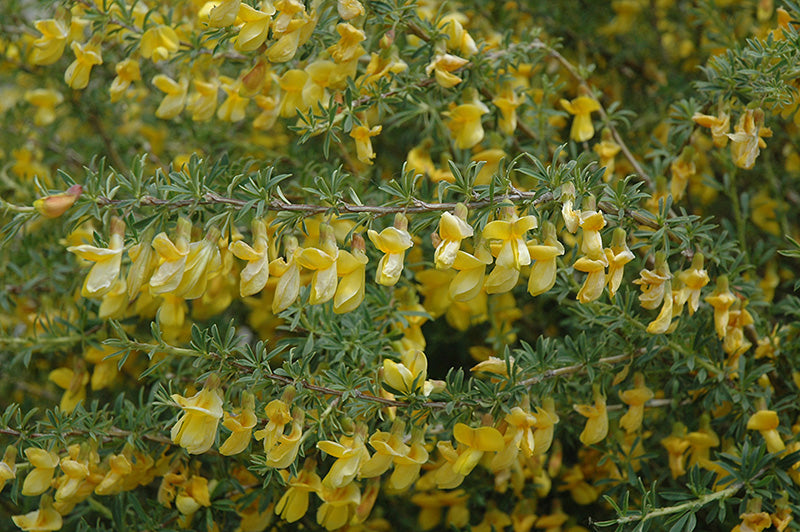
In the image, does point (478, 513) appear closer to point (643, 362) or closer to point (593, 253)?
point (643, 362)

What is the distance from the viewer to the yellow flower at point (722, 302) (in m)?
0.77

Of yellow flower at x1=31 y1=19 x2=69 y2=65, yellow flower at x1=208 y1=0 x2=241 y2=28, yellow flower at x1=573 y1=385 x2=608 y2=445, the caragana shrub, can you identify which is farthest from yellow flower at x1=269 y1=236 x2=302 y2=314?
yellow flower at x1=31 y1=19 x2=69 y2=65

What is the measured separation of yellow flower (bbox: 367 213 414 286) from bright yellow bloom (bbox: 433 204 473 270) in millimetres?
29

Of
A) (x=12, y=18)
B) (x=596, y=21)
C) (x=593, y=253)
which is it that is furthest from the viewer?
(x=596, y=21)

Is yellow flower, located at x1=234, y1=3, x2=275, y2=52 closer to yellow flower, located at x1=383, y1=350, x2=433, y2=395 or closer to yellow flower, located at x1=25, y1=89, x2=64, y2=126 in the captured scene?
yellow flower, located at x1=383, y1=350, x2=433, y2=395

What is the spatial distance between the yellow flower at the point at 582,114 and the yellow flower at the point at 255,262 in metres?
0.47

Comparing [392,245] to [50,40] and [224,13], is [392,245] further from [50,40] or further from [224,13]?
[50,40]

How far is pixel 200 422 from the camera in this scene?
67 centimetres

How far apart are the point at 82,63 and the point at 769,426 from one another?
2.82ft

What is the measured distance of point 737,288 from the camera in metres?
0.83

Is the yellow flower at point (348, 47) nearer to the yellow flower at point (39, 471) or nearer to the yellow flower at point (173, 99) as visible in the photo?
the yellow flower at point (173, 99)

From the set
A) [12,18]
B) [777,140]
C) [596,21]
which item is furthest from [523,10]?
[12,18]

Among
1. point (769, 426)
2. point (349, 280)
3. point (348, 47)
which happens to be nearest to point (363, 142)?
point (348, 47)

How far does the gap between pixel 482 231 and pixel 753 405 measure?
41 centimetres
